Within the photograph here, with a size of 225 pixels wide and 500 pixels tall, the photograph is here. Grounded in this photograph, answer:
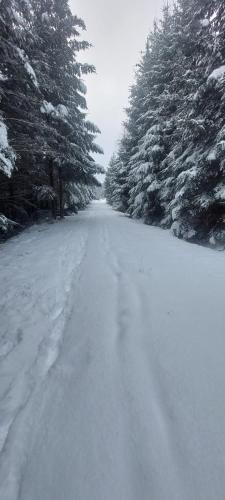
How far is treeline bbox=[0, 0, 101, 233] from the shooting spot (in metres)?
8.55

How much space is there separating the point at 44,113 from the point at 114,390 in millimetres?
14356

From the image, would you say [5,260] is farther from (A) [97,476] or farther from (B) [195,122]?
(B) [195,122]

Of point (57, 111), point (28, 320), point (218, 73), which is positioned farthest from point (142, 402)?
point (57, 111)

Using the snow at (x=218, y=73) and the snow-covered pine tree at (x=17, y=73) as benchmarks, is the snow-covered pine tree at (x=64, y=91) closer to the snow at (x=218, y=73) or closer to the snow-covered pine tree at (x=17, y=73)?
the snow-covered pine tree at (x=17, y=73)

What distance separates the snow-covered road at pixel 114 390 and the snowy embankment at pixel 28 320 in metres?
0.02

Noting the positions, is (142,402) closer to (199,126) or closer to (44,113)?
(199,126)

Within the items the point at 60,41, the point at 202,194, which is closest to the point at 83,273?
the point at 202,194

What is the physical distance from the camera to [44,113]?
44.2 feet

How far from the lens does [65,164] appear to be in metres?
16.4

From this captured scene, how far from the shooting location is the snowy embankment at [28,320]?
93.0 inches

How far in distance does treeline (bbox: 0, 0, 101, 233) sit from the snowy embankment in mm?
1749

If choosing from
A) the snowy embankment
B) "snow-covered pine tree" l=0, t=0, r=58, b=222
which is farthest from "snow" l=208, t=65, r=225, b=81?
the snowy embankment

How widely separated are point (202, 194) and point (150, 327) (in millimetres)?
6947

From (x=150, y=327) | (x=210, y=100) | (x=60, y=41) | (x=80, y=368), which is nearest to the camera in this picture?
(x=80, y=368)
